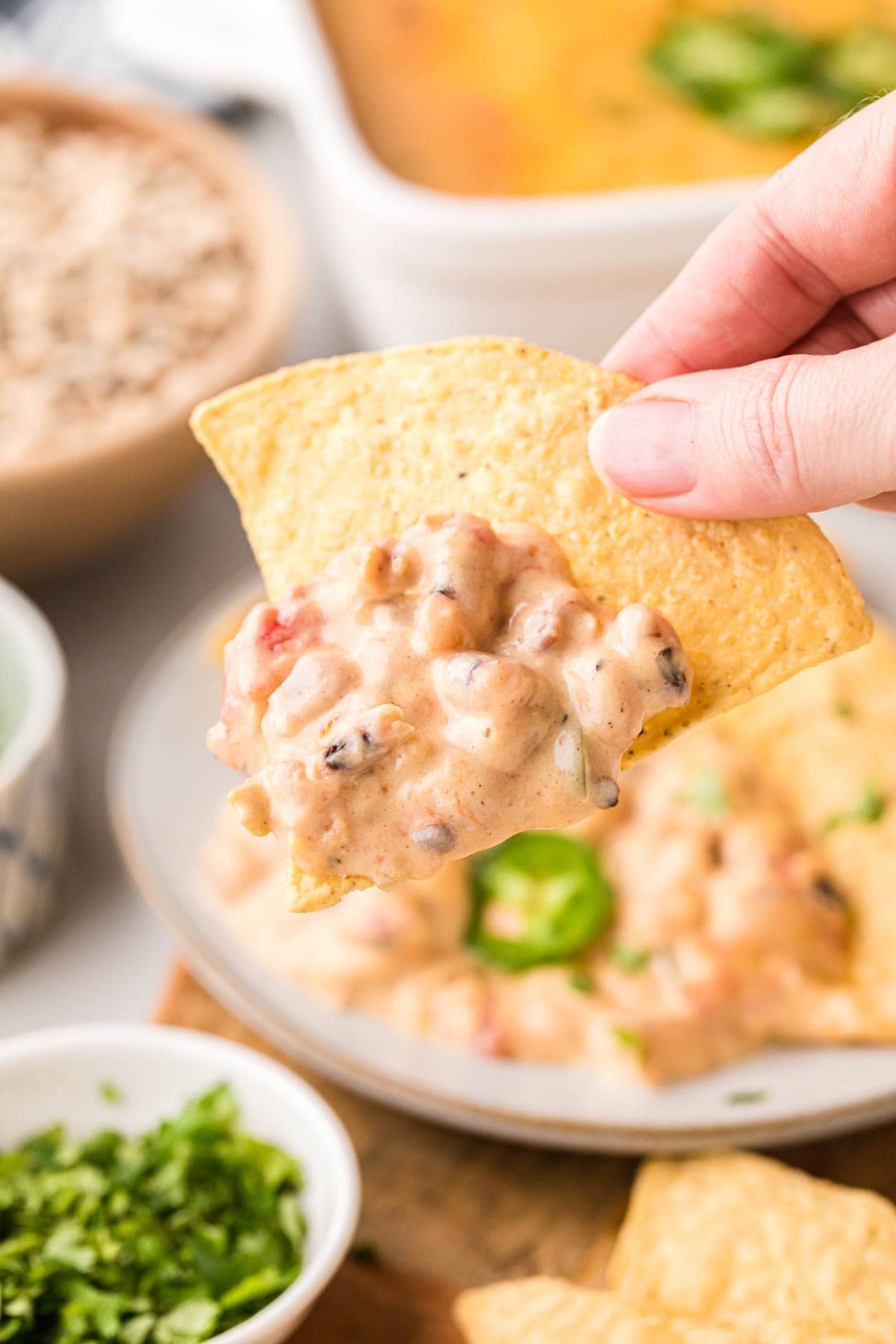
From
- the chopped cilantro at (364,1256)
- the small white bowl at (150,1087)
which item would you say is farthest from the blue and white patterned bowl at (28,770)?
the chopped cilantro at (364,1256)

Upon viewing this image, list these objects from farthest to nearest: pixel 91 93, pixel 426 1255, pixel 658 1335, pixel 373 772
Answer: pixel 91 93 → pixel 426 1255 → pixel 658 1335 → pixel 373 772

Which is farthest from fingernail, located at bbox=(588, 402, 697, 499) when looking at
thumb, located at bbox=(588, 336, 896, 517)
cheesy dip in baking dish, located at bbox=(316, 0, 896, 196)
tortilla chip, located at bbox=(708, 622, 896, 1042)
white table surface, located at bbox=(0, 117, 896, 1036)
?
cheesy dip in baking dish, located at bbox=(316, 0, 896, 196)

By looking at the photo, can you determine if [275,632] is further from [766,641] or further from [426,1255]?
[426,1255]

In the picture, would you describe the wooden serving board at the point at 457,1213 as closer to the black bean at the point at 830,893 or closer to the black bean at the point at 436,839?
the black bean at the point at 830,893

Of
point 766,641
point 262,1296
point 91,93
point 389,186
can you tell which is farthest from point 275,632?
point 91,93

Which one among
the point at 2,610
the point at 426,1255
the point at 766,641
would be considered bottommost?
the point at 426,1255

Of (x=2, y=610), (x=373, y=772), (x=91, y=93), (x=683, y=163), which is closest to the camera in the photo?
(x=373, y=772)

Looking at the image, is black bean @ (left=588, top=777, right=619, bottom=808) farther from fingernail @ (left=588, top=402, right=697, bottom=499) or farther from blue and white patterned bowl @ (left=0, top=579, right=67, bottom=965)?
blue and white patterned bowl @ (left=0, top=579, right=67, bottom=965)
